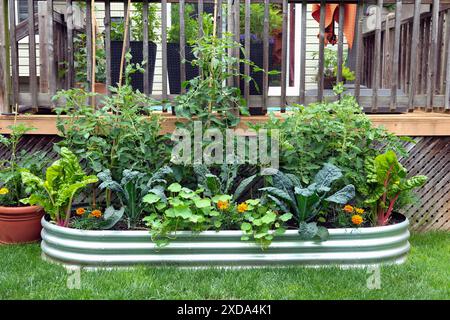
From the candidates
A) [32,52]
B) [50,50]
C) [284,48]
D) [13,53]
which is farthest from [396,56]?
[13,53]

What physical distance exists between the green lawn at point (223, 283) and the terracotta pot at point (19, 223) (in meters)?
0.39

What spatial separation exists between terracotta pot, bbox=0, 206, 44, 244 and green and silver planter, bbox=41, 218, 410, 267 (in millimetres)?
523

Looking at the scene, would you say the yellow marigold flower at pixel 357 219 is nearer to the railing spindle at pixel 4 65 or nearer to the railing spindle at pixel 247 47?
the railing spindle at pixel 247 47

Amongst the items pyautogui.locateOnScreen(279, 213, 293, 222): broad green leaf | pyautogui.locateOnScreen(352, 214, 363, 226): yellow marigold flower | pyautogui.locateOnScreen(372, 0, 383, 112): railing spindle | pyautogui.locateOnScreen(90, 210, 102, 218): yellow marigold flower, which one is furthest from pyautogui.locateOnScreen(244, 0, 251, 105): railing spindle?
pyautogui.locateOnScreen(90, 210, 102, 218): yellow marigold flower

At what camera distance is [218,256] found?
2.94 m

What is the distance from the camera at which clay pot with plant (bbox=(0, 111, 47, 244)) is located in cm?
342

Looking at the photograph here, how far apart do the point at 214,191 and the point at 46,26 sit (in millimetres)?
1751

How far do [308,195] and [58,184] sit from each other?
156 centimetres

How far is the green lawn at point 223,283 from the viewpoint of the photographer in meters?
2.60

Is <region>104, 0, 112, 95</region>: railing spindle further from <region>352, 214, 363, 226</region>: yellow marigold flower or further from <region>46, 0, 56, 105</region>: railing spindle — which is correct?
<region>352, 214, 363, 226</region>: yellow marigold flower

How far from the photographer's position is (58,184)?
3.16 m

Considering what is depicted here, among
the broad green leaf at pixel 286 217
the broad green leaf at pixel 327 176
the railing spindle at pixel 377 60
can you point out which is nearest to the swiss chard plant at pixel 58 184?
the broad green leaf at pixel 286 217
